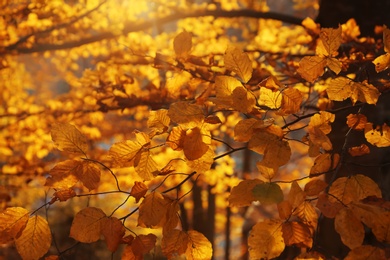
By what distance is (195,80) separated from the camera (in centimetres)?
243

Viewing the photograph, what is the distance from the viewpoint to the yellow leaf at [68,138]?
4.67 ft

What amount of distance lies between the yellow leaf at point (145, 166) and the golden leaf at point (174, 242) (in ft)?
0.68

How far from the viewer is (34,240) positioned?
139 cm

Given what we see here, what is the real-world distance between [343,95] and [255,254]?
2.00 feet

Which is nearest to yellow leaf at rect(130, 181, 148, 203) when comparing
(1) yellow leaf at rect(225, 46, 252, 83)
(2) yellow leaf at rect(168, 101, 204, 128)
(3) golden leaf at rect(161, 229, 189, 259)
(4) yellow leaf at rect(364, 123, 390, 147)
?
(3) golden leaf at rect(161, 229, 189, 259)

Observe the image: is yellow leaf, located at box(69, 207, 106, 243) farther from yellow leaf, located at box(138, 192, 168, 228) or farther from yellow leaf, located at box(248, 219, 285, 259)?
yellow leaf, located at box(248, 219, 285, 259)

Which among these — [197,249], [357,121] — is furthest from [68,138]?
[357,121]

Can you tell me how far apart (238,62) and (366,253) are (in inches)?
28.0

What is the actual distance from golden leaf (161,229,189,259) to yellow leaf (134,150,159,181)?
0.68 ft

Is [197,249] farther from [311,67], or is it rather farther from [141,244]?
[311,67]

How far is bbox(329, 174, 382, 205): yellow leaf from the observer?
1388mm

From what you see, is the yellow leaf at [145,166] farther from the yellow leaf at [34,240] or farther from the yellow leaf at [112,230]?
the yellow leaf at [34,240]

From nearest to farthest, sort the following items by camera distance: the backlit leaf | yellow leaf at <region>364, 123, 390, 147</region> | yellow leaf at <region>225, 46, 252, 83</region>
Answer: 1. the backlit leaf
2. yellow leaf at <region>225, 46, 252, 83</region>
3. yellow leaf at <region>364, 123, 390, 147</region>

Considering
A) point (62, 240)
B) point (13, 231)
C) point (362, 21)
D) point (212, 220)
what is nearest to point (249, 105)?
point (13, 231)
